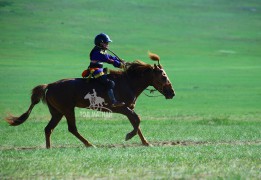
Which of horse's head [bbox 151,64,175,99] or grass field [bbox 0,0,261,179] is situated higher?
horse's head [bbox 151,64,175,99]

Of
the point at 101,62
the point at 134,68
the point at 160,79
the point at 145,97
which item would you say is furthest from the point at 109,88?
the point at 145,97

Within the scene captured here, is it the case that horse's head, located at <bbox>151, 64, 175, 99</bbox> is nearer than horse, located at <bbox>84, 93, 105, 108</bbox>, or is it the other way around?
horse, located at <bbox>84, 93, 105, 108</bbox>

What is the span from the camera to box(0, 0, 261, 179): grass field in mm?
9531

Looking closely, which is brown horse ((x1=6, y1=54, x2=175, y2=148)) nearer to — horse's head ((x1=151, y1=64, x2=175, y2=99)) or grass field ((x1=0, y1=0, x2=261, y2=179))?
horse's head ((x1=151, y1=64, x2=175, y2=99))

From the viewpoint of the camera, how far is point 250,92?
34.8m

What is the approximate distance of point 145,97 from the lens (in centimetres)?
3262

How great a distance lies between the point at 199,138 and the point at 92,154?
4246 millimetres

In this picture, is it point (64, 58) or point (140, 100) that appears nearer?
point (140, 100)

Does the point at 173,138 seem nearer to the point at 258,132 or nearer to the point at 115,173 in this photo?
the point at 258,132

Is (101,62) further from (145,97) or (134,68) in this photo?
(145,97)

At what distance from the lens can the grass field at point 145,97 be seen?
31.3 feet

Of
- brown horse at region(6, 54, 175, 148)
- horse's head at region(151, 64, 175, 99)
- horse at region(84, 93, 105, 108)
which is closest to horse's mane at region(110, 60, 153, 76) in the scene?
brown horse at region(6, 54, 175, 148)

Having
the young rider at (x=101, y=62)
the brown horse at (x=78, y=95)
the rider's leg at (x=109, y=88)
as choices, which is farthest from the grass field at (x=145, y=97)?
the young rider at (x=101, y=62)

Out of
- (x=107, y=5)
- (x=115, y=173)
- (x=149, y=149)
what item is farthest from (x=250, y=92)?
(x=107, y=5)
